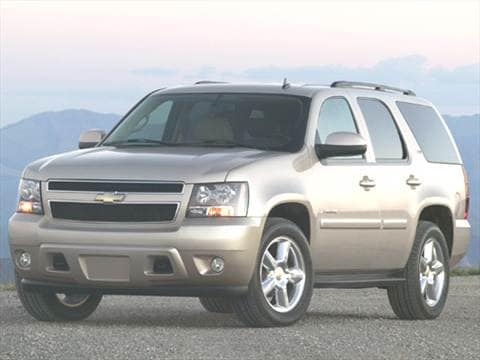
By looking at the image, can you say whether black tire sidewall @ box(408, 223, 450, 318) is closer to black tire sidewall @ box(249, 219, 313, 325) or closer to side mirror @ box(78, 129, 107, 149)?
black tire sidewall @ box(249, 219, 313, 325)

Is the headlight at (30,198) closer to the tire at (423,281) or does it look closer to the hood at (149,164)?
the hood at (149,164)

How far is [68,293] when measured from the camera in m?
11.0

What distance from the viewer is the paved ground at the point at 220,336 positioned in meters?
9.37

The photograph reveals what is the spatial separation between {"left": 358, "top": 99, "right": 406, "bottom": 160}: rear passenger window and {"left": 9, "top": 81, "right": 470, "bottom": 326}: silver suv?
15 mm

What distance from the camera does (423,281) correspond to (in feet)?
43.6

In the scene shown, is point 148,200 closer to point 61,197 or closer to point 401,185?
point 61,197

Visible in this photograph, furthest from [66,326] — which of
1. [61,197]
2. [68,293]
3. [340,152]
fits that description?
[340,152]

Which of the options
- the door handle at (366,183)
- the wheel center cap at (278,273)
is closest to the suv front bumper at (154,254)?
the wheel center cap at (278,273)

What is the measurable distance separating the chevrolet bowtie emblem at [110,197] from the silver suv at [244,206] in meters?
0.01

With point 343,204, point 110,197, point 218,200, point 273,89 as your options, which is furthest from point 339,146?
point 110,197

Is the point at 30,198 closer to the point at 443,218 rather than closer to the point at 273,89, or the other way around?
the point at 273,89

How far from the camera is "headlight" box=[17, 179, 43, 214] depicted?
36.5 ft

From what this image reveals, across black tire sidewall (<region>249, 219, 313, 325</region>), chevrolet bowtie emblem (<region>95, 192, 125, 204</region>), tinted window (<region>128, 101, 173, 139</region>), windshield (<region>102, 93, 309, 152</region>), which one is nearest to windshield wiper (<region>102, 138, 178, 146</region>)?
windshield (<region>102, 93, 309, 152</region>)

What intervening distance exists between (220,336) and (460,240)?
14.3 ft
